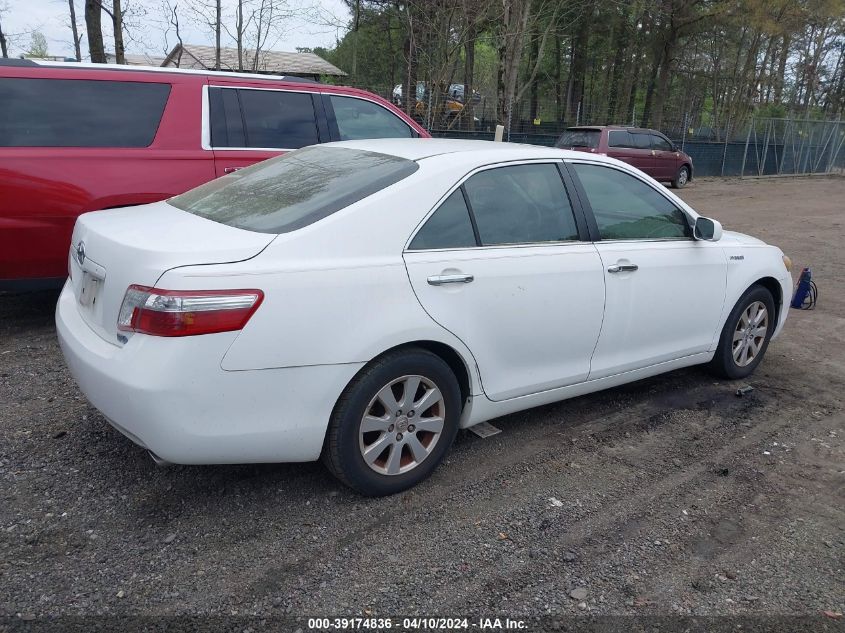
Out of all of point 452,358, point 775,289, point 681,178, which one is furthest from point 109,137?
point 681,178

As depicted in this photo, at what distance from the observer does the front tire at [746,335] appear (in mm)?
4883

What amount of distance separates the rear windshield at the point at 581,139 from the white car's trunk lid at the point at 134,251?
666 inches

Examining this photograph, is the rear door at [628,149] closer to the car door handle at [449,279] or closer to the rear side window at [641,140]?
the rear side window at [641,140]

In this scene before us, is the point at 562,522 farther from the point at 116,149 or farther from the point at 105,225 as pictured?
the point at 116,149

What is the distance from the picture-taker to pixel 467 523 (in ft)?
10.4

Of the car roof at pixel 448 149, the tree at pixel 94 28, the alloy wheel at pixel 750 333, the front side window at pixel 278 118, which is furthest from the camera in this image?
the tree at pixel 94 28

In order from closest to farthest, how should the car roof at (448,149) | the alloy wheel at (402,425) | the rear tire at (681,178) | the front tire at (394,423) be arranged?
1. the front tire at (394,423)
2. the alloy wheel at (402,425)
3. the car roof at (448,149)
4. the rear tire at (681,178)

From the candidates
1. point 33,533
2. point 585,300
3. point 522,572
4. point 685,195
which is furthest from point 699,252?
point 685,195

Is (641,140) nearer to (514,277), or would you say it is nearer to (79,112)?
(79,112)

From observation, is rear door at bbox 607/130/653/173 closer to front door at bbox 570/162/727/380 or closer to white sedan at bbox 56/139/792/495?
front door at bbox 570/162/727/380

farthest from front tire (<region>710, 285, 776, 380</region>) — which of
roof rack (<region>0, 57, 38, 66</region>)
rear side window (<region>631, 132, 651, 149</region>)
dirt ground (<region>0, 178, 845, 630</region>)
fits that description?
rear side window (<region>631, 132, 651, 149</region>)

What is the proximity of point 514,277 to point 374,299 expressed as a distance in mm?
819

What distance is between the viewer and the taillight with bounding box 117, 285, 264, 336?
2.70m

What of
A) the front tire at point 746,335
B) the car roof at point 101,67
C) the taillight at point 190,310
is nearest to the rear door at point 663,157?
the front tire at point 746,335
